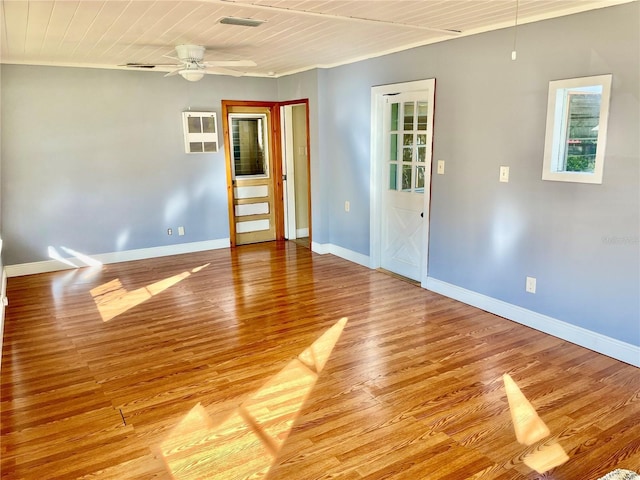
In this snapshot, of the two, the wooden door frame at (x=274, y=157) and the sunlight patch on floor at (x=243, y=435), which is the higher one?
the wooden door frame at (x=274, y=157)

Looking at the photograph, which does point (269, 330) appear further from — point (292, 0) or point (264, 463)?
point (292, 0)

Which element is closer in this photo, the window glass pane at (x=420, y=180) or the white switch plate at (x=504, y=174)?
the white switch plate at (x=504, y=174)

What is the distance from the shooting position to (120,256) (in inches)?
249

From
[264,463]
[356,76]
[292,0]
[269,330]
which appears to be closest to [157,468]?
[264,463]

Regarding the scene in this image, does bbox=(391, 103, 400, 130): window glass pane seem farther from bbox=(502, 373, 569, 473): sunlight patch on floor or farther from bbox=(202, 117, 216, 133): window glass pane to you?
bbox=(502, 373, 569, 473): sunlight patch on floor

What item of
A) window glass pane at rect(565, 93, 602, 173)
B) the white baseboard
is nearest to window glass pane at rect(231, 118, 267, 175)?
the white baseboard

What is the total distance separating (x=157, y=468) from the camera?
7.84 feet

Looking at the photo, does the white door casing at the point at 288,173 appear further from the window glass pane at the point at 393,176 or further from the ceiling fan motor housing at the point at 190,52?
the ceiling fan motor housing at the point at 190,52

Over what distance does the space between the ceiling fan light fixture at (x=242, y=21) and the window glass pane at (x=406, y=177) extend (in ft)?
7.43

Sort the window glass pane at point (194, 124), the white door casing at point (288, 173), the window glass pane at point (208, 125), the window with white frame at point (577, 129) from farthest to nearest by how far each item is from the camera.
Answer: the white door casing at point (288, 173), the window glass pane at point (208, 125), the window glass pane at point (194, 124), the window with white frame at point (577, 129)

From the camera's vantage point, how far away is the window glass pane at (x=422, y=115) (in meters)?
4.92

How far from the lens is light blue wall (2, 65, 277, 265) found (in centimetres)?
558

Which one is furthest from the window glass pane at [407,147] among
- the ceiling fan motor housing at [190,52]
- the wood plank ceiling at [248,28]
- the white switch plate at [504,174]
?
the ceiling fan motor housing at [190,52]

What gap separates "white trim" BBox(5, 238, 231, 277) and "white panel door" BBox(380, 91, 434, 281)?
2.63m
